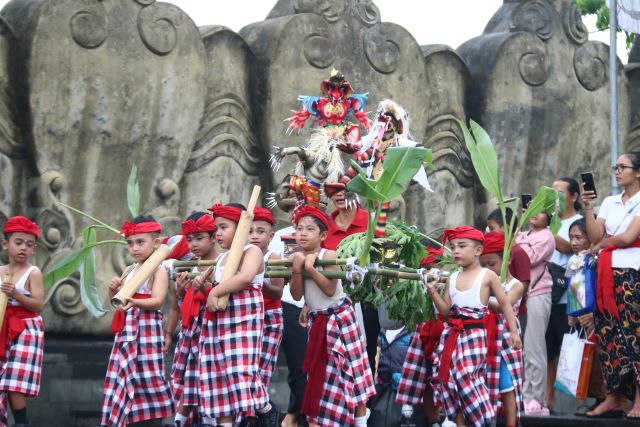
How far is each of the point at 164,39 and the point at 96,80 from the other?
2.29ft

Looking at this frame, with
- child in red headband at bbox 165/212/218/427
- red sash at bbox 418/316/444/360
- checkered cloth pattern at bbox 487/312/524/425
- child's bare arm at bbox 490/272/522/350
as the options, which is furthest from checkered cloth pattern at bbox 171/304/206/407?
checkered cloth pattern at bbox 487/312/524/425

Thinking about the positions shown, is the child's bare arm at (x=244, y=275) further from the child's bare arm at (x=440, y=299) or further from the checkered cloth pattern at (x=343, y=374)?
the child's bare arm at (x=440, y=299)

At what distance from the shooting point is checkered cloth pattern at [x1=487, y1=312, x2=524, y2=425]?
9109 millimetres

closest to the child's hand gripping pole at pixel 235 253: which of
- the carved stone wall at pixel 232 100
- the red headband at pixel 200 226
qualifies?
the red headband at pixel 200 226

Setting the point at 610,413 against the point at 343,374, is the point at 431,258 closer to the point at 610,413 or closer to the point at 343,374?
the point at 343,374

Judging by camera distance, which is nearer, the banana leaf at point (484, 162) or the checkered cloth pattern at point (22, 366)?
the checkered cloth pattern at point (22, 366)

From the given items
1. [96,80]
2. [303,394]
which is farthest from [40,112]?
[303,394]

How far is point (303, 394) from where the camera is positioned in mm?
8805

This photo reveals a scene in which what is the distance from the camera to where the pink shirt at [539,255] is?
10.1 meters

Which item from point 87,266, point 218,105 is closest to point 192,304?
point 87,266

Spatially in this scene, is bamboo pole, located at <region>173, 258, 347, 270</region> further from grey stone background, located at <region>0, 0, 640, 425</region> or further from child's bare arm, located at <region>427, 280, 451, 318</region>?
grey stone background, located at <region>0, 0, 640, 425</region>

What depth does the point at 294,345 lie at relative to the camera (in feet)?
30.7

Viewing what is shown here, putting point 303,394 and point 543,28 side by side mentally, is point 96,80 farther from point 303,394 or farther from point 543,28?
point 543,28

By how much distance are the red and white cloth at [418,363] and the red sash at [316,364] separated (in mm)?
771
